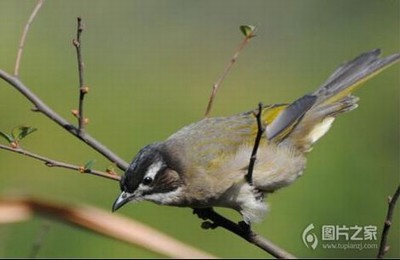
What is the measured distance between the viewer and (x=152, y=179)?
121 inches

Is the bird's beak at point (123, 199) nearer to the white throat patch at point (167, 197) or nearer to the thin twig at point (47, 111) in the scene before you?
the white throat patch at point (167, 197)

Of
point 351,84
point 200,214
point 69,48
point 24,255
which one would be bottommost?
point 24,255

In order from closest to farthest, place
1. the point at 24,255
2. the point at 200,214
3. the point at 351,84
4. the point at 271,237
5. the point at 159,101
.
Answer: the point at 200,214 → the point at 351,84 → the point at 24,255 → the point at 271,237 → the point at 159,101

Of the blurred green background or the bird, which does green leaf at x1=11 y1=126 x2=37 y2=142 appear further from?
the blurred green background

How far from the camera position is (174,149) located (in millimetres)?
3248

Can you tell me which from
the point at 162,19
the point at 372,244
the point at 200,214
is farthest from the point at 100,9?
the point at 200,214

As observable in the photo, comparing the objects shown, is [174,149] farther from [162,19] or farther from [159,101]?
[162,19]

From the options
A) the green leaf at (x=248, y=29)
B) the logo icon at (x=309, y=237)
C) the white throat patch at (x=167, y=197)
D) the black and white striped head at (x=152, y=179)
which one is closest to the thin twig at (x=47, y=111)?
the black and white striped head at (x=152, y=179)

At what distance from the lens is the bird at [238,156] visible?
311cm

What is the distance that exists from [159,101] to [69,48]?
4.23ft

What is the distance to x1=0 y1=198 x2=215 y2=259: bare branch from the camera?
2.08m

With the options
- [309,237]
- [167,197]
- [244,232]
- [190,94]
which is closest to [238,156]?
[167,197]

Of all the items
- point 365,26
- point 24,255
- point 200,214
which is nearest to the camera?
point 200,214

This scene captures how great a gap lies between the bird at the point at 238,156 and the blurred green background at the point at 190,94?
4.63ft
